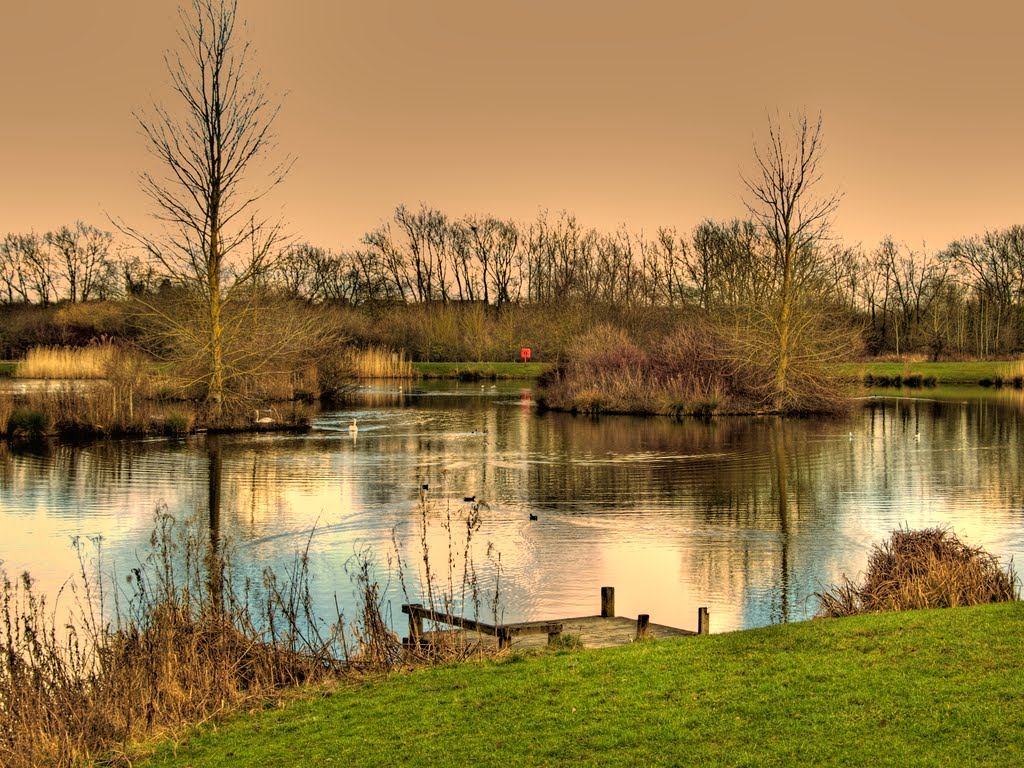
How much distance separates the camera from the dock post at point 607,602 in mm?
10273

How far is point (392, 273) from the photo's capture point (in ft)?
293

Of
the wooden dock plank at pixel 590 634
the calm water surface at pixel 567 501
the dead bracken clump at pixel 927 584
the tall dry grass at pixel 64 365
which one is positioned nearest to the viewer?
the wooden dock plank at pixel 590 634

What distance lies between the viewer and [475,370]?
68.4 metres

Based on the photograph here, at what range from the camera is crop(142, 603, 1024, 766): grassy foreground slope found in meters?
6.07

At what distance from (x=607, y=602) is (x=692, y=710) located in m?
3.50

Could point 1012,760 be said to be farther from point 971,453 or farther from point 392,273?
point 392,273

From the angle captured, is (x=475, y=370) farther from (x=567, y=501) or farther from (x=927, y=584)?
(x=927, y=584)

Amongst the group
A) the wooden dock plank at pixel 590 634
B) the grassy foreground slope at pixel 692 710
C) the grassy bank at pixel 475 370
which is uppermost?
the grassy bank at pixel 475 370

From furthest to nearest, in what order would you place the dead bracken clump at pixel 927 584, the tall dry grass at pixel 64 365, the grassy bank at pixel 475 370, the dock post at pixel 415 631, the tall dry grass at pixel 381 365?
1. the grassy bank at pixel 475 370
2. the tall dry grass at pixel 381 365
3. the tall dry grass at pixel 64 365
4. the dead bracken clump at pixel 927 584
5. the dock post at pixel 415 631

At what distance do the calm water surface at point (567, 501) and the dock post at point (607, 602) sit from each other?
36.4 inches

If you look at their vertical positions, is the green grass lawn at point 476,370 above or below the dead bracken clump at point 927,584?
above

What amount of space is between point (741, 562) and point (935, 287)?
77.4m

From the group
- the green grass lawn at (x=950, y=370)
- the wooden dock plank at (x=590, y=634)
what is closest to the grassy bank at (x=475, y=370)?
the green grass lawn at (x=950, y=370)

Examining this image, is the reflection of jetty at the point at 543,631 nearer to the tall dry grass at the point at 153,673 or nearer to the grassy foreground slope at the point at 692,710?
the tall dry grass at the point at 153,673
